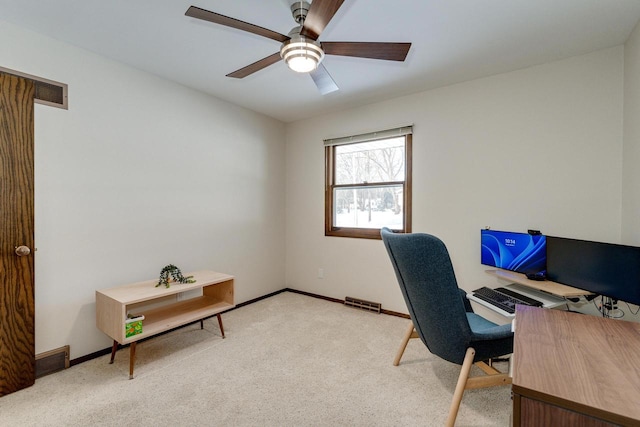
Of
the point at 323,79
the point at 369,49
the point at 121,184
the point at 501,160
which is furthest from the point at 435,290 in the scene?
the point at 121,184

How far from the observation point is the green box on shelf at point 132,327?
2014 mm

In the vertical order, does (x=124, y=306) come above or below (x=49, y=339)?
above

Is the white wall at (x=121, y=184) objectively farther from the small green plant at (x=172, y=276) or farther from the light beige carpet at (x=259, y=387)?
the light beige carpet at (x=259, y=387)

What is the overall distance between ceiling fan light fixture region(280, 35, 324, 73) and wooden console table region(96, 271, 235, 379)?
1927mm

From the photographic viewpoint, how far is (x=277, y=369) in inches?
85.0

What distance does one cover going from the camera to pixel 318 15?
1.45 meters

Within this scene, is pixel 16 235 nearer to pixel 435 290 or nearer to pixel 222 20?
pixel 222 20

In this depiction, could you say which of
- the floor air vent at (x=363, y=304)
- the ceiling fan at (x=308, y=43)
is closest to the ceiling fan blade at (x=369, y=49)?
the ceiling fan at (x=308, y=43)

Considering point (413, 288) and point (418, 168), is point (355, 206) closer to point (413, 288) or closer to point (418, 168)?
point (418, 168)

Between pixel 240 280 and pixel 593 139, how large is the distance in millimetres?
3739

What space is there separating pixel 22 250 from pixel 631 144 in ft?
14.0

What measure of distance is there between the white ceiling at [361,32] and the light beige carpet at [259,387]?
249 centimetres

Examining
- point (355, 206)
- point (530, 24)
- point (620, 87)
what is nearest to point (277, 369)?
point (355, 206)

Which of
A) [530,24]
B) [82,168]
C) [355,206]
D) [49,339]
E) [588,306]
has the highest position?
[530,24]
